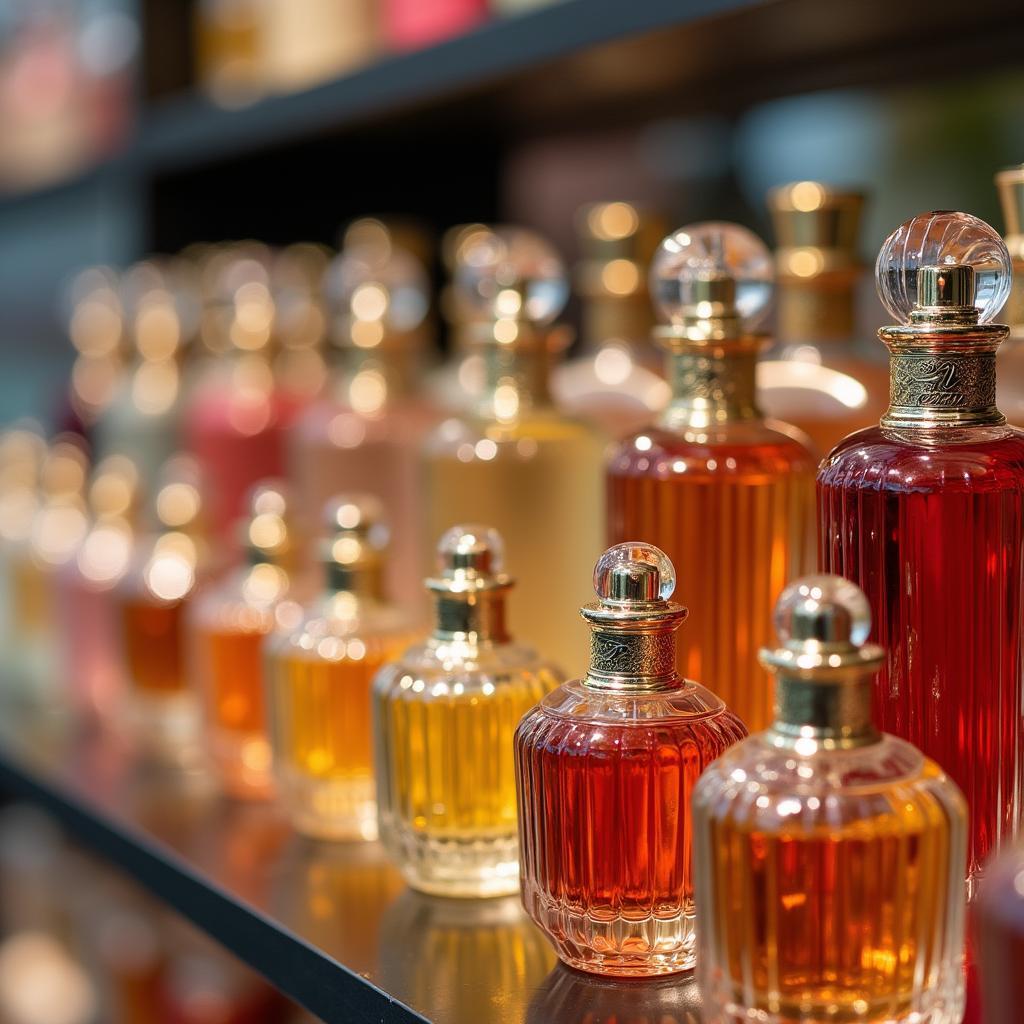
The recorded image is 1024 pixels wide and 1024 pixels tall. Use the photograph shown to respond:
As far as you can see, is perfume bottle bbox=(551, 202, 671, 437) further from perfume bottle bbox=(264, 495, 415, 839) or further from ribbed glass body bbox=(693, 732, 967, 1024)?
ribbed glass body bbox=(693, 732, 967, 1024)

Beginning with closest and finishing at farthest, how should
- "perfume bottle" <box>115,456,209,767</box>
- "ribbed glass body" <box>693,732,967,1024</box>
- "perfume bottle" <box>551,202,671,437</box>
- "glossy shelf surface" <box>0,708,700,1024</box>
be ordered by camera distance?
1. "ribbed glass body" <box>693,732,967,1024</box>
2. "glossy shelf surface" <box>0,708,700,1024</box>
3. "perfume bottle" <box>551,202,671,437</box>
4. "perfume bottle" <box>115,456,209,767</box>

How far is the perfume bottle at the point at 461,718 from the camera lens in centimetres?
55

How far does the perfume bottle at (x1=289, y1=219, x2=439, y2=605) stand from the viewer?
2.63 feet

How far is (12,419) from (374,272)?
1.30 metres

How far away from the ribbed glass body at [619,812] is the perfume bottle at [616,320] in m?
0.27

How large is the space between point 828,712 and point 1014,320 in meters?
0.21

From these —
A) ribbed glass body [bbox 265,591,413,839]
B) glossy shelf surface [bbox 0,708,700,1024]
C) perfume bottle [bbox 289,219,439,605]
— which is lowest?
glossy shelf surface [bbox 0,708,700,1024]

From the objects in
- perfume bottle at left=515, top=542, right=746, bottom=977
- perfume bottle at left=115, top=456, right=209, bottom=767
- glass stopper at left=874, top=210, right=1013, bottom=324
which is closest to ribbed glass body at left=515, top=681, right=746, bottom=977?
perfume bottle at left=515, top=542, right=746, bottom=977

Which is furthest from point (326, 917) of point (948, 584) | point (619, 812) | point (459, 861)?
point (948, 584)

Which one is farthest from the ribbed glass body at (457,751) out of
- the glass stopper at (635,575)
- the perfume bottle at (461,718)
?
the glass stopper at (635,575)

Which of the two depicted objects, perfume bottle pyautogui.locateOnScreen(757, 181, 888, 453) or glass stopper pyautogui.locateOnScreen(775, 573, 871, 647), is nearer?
glass stopper pyautogui.locateOnScreen(775, 573, 871, 647)

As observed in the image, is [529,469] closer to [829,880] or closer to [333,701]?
[333,701]

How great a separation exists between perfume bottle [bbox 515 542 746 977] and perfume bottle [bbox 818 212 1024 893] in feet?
0.18

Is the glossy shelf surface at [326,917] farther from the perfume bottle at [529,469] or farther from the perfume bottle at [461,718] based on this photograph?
the perfume bottle at [529,469]
